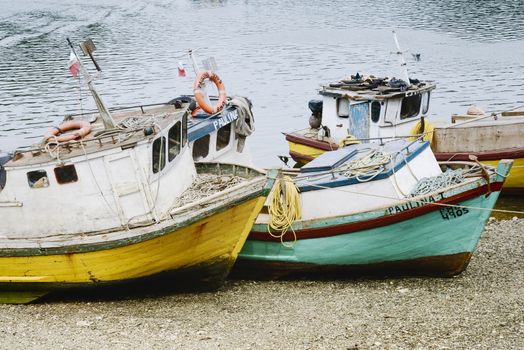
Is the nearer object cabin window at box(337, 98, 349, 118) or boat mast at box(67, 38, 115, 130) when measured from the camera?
boat mast at box(67, 38, 115, 130)

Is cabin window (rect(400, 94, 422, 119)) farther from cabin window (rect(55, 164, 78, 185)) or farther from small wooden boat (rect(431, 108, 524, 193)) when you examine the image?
cabin window (rect(55, 164, 78, 185))

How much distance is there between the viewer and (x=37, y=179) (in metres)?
11.4

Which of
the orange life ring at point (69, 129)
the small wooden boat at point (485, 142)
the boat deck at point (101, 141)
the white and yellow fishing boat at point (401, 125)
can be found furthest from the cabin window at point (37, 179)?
the small wooden boat at point (485, 142)

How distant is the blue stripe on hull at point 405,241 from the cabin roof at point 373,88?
802 centimetres

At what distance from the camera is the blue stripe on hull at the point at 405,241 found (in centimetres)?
1169

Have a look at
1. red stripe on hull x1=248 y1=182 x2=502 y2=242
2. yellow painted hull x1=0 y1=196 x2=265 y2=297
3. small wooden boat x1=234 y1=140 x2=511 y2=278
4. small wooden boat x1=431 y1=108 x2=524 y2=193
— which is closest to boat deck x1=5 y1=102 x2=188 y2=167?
yellow painted hull x1=0 y1=196 x2=265 y2=297

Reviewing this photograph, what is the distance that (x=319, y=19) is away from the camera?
6419cm

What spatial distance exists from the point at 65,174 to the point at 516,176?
39.1 feet

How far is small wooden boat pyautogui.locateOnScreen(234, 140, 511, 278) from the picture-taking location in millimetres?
11555

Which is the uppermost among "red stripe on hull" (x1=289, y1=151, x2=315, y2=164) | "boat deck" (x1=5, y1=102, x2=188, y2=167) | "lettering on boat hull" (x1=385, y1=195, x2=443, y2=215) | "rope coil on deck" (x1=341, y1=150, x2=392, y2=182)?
"boat deck" (x1=5, y1=102, x2=188, y2=167)

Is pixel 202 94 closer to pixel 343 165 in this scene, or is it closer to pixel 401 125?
pixel 343 165

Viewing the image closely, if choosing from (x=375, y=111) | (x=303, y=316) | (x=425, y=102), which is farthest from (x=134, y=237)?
(x=425, y=102)

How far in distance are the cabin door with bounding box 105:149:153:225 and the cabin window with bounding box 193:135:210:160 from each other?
3.83 meters

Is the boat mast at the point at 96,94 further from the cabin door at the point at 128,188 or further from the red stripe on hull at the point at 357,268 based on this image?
the red stripe on hull at the point at 357,268
